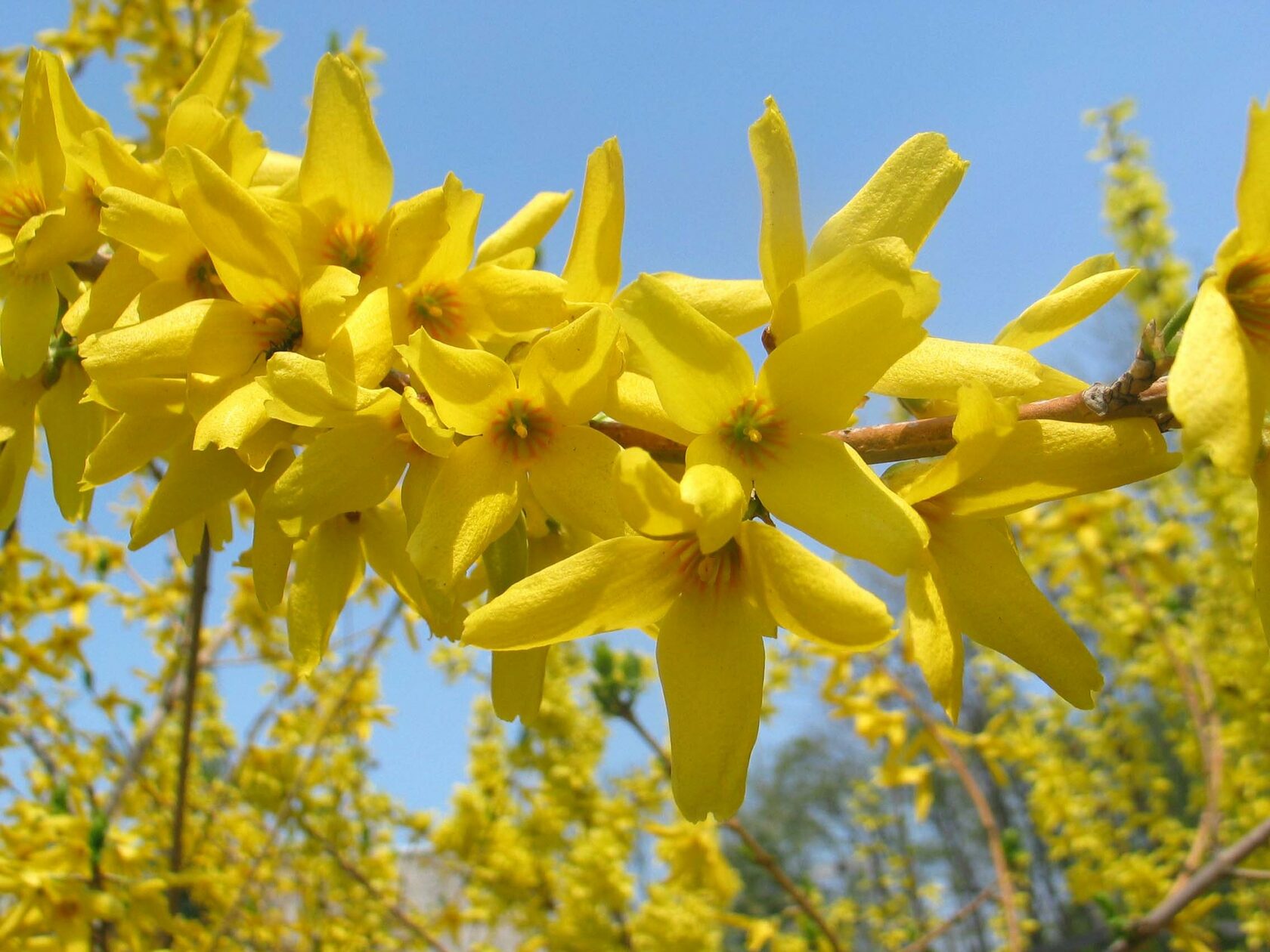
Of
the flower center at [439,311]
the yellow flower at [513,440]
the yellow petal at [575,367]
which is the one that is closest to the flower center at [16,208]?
the flower center at [439,311]

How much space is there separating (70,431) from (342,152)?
557 millimetres

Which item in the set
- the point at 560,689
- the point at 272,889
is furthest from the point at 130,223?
the point at 272,889

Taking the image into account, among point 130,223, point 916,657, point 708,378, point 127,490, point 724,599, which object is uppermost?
point 127,490

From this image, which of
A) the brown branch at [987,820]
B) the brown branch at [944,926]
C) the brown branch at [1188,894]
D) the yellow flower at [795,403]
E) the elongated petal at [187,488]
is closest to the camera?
the yellow flower at [795,403]

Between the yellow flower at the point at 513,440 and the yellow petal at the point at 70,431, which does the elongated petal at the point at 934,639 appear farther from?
the yellow petal at the point at 70,431

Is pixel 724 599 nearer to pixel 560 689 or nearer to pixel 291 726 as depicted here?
pixel 560 689

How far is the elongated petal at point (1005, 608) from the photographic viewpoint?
0.93 metres

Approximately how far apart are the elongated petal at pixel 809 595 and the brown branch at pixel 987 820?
8.76 ft

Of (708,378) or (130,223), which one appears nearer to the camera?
(708,378)

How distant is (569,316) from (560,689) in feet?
14.1

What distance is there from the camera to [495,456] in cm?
100

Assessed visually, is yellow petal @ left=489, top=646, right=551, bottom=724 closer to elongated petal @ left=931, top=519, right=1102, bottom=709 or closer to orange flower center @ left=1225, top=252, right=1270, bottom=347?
elongated petal @ left=931, top=519, right=1102, bottom=709

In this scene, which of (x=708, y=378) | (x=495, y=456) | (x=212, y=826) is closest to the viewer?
(x=708, y=378)

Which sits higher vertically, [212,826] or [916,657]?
[212,826]
